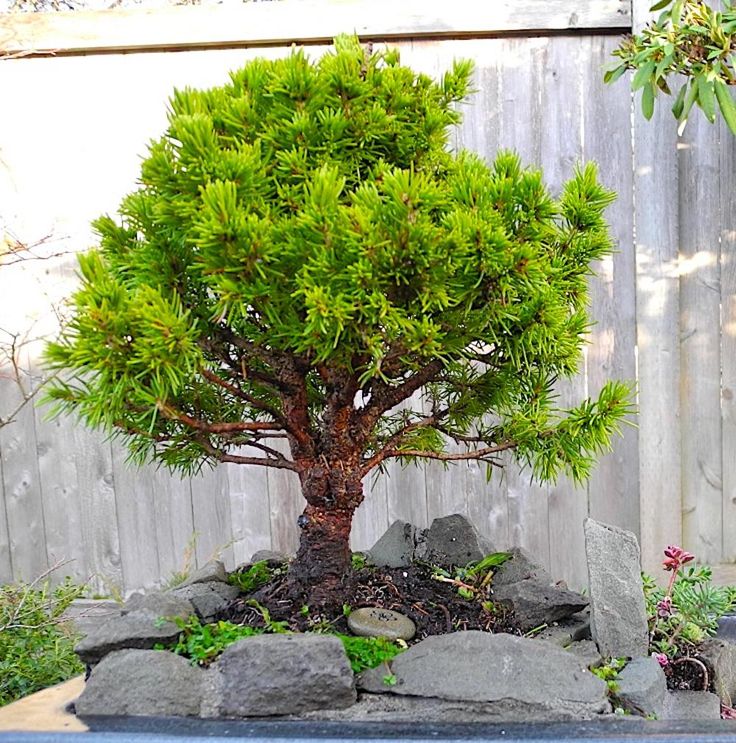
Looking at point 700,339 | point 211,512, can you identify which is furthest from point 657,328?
point 211,512

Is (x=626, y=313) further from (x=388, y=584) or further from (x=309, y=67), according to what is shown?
(x=309, y=67)

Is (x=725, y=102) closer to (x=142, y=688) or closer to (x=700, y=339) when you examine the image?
(x=700, y=339)

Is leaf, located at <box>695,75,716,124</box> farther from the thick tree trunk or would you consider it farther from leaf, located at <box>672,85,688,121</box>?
the thick tree trunk

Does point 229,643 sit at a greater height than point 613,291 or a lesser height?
lesser

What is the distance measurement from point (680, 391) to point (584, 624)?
48.9 inches

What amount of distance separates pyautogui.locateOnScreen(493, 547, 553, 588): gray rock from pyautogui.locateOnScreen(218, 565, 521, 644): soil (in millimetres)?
85

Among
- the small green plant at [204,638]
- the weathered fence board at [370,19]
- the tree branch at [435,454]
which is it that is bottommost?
the small green plant at [204,638]

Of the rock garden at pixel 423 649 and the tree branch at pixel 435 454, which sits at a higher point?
→ the tree branch at pixel 435 454

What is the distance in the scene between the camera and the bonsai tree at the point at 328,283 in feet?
2.92

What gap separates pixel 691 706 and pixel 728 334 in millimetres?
1434

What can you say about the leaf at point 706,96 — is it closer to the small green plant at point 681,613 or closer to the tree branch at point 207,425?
the small green plant at point 681,613

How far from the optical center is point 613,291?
2.24 meters

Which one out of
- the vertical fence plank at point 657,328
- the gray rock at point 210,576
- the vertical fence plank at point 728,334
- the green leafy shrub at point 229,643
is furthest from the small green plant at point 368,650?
the vertical fence plank at point 728,334

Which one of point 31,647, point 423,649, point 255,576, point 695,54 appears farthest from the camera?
point 695,54
